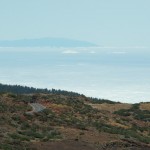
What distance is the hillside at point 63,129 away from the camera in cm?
3288

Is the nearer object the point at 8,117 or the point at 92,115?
the point at 8,117

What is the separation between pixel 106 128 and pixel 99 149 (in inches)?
514

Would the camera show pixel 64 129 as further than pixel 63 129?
Yes

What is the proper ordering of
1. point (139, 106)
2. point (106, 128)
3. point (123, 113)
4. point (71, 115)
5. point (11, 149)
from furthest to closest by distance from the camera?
1. point (139, 106)
2. point (123, 113)
3. point (71, 115)
4. point (106, 128)
5. point (11, 149)

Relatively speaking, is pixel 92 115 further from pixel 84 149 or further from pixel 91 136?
pixel 84 149

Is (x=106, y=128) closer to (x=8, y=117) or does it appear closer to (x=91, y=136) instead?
(x=91, y=136)

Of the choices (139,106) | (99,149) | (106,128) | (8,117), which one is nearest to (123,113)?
(139,106)

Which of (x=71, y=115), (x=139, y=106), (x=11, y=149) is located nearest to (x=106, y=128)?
(x=71, y=115)

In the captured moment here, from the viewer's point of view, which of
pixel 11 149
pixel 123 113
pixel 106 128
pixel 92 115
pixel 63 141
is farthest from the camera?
pixel 123 113

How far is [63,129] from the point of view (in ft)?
131

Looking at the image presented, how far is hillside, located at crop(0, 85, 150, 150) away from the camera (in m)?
32.9

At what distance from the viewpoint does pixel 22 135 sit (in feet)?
113

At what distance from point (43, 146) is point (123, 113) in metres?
38.0

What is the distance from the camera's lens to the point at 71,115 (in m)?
52.1
